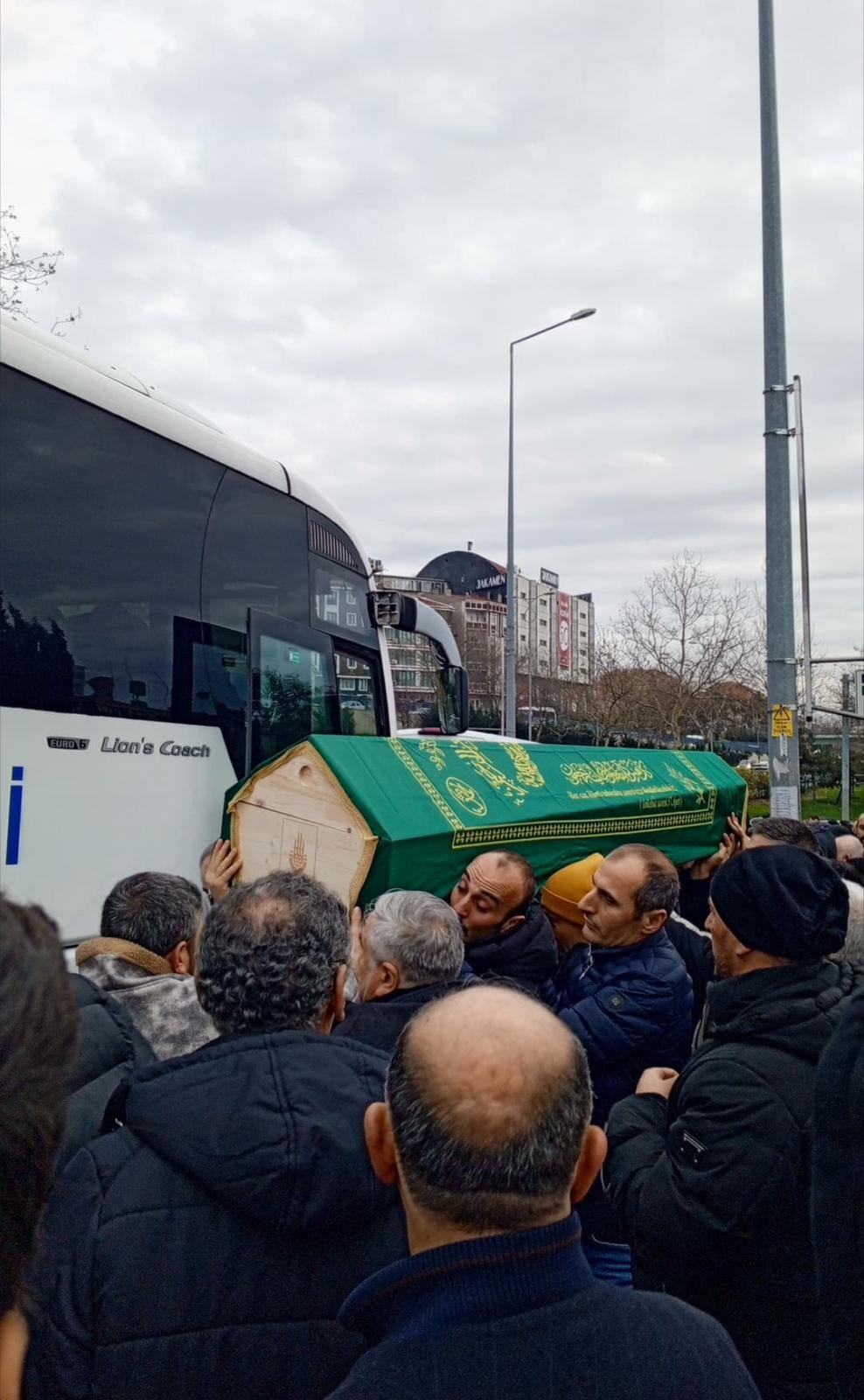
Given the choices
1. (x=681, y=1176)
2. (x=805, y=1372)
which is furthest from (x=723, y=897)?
(x=805, y=1372)

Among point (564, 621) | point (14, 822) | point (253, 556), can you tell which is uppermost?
point (564, 621)

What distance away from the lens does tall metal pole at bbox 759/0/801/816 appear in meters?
8.28

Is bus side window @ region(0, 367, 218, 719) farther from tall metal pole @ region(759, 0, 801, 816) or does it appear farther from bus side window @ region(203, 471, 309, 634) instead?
tall metal pole @ region(759, 0, 801, 816)

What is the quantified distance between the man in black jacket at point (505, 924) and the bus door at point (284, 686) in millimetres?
2041

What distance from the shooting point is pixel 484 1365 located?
3.71 feet

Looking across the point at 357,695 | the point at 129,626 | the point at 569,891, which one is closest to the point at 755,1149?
the point at 569,891

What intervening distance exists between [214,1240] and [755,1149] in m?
1.05

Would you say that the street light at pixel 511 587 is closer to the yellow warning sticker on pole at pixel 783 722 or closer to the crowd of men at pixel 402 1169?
the yellow warning sticker on pole at pixel 783 722

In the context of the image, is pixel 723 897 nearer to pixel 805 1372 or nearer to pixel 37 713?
pixel 805 1372

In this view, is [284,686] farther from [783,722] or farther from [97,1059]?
[783,722]

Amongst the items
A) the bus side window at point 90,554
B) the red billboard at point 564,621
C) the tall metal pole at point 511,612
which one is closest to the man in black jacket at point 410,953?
the bus side window at point 90,554

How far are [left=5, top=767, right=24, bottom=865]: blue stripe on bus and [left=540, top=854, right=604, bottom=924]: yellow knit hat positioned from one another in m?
2.21

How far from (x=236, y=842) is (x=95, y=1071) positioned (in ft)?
8.18

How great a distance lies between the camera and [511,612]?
2139cm
